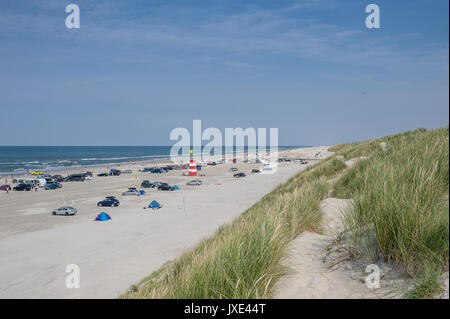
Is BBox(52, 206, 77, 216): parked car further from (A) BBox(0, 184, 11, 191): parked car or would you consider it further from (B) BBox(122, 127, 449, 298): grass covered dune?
(B) BBox(122, 127, 449, 298): grass covered dune

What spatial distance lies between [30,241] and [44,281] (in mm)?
7505

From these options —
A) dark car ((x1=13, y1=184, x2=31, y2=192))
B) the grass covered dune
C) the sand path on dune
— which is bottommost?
dark car ((x1=13, y1=184, x2=31, y2=192))

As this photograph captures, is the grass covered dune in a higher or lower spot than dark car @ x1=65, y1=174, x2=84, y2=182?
higher

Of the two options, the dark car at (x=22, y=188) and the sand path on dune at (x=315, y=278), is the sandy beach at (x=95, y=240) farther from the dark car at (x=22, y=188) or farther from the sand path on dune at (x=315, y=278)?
the dark car at (x=22, y=188)

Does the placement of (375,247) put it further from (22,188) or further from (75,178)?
(75,178)

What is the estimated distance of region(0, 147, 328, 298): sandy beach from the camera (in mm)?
11461

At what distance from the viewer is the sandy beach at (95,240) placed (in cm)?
1146

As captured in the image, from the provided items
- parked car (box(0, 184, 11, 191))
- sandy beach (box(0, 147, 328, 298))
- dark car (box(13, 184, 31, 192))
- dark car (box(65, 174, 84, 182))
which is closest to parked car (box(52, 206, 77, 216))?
sandy beach (box(0, 147, 328, 298))

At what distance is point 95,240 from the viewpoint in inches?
683

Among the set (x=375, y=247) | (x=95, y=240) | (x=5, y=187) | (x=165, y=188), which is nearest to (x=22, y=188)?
(x=5, y=187)
